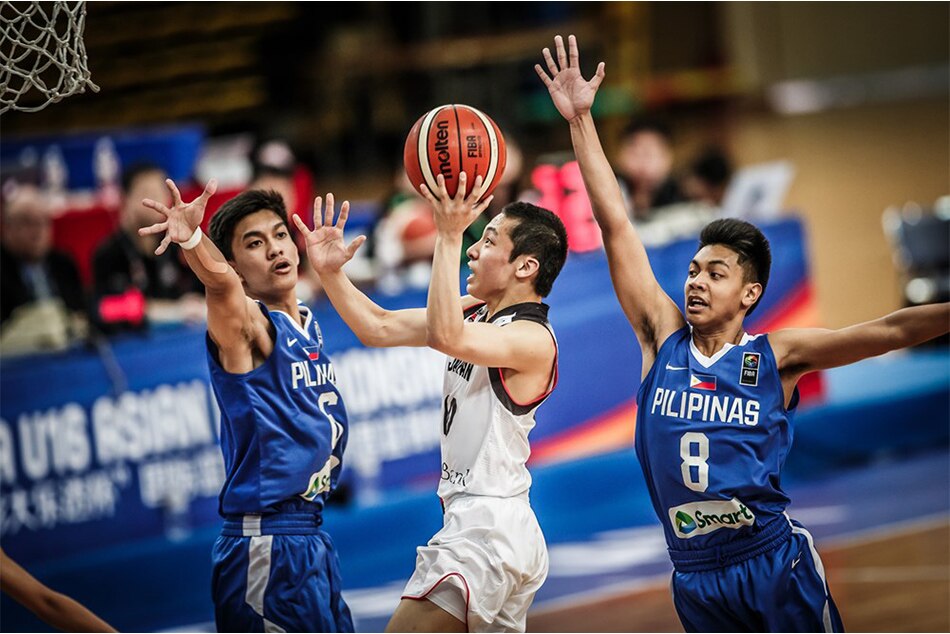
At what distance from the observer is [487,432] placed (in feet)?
14.4

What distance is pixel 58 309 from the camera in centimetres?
742

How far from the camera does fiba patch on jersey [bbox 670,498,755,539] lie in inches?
168

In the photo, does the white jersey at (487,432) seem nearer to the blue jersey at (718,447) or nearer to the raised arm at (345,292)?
the raised arm at (345,292)

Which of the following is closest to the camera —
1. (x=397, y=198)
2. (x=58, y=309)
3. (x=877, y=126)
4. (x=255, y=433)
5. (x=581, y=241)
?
(x=255, y=433)

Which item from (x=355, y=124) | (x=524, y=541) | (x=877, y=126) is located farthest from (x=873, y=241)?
(x=524, y=541)

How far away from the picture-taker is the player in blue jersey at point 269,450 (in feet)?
14.6

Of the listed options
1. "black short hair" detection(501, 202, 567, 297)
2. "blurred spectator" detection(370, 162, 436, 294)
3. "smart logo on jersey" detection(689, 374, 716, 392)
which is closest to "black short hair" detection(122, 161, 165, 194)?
"blurred spectator" detection(370, 162, 436, 294)

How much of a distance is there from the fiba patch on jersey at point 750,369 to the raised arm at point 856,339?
76mm

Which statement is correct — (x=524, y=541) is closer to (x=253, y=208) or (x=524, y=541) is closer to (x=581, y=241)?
(x=253, y=208)

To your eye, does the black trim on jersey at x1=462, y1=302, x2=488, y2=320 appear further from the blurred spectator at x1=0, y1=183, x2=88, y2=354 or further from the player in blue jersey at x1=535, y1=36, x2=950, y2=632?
the blurred spectator at x1=0, y1=183, x2=88, y2=354

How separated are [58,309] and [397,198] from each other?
2448 millimetres

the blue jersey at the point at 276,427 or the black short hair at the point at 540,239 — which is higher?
the black short hair at the point at 540,239

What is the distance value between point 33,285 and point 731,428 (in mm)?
5043

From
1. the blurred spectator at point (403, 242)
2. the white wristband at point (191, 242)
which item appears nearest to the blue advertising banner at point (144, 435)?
the blurred spectator at point (403, 242)
